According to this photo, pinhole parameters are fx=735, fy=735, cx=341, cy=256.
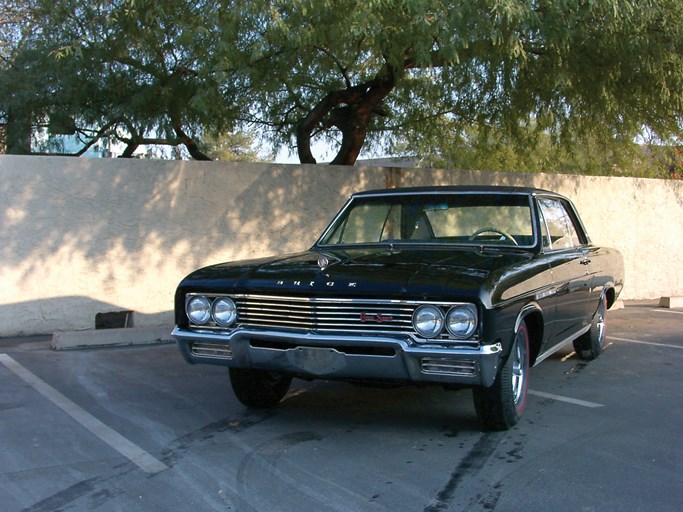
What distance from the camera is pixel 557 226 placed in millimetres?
6539

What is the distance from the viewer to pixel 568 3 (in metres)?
7.62

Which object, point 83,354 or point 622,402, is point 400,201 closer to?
point 622,402

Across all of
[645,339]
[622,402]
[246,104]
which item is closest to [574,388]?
[622,402]

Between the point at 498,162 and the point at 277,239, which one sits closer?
the point at 277,239

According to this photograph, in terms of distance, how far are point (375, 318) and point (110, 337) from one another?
4775mm

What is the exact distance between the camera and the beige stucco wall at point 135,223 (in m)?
8.66

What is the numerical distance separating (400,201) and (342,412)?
1855 mm

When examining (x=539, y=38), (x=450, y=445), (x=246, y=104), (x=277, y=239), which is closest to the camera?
(x=450, y=445)

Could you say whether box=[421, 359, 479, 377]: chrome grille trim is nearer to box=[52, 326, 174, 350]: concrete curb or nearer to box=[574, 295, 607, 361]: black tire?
box=[574, 295, 607, 361]: black tire

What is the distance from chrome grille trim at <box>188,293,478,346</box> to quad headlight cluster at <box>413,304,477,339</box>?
0.03m

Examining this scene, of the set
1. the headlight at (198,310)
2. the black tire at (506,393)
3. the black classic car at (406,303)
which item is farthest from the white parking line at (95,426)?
the black tire at (506,393)

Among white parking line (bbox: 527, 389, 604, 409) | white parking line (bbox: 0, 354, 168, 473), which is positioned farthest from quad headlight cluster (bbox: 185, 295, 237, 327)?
white parking line (bbox: 527, 389, 604, 409)

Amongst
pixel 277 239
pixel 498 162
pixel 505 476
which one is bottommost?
pixel 505 476

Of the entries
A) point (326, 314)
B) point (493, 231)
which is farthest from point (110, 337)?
point (493, 231)
